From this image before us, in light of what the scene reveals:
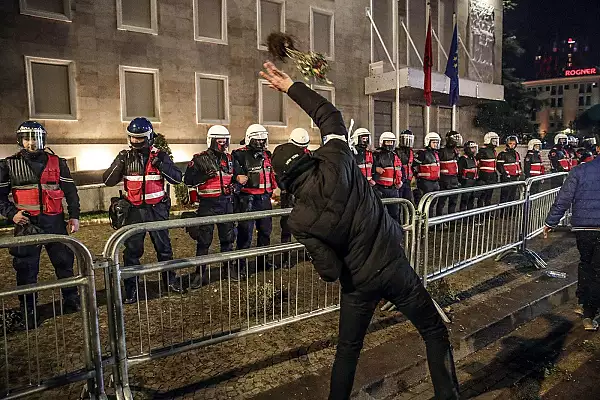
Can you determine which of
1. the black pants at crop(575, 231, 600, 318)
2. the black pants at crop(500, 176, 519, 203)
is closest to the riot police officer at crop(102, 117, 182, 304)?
the black pants at crop(575, 231, 600, 318)

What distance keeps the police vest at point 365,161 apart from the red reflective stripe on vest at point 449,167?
2.28 meters

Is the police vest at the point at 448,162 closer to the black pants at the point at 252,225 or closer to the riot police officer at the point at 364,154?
the riot police officer at the point at 364,154

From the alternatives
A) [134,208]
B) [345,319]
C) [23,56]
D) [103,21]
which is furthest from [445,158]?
[23,56]

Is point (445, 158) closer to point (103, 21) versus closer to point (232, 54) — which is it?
point (232, 54)

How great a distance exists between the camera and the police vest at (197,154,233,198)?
6074 millimetres

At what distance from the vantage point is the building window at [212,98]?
1570cm

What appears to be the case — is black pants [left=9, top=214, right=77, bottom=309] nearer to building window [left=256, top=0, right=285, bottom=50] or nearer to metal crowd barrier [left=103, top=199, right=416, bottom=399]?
metal crowd barrier [left=103, top=199, right=416, bottom=399]

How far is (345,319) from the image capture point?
2812mm

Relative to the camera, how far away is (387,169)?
8.92 m

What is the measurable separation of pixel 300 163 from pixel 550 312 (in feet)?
14.0

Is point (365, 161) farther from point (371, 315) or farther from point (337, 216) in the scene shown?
point (337, 216)

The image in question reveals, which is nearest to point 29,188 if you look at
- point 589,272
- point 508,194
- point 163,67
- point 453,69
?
point 589,272

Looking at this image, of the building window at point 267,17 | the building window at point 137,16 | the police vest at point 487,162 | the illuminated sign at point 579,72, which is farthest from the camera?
the illuminated sign at point 579,72

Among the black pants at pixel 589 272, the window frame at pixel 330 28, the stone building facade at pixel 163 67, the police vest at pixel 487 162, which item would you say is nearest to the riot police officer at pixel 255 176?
the black pants at pixel 589 272
